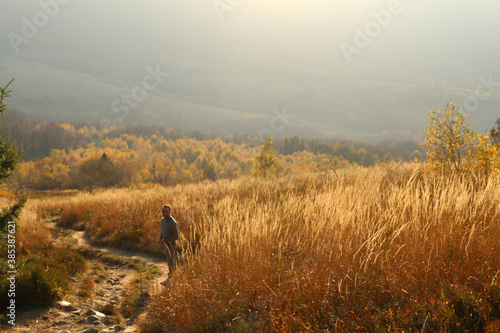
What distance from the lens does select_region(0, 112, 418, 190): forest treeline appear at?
8125cm

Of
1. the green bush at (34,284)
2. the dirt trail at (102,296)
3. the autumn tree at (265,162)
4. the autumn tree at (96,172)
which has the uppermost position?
the autumn tree at (265,162)

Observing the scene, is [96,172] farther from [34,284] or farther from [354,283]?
[354,283]

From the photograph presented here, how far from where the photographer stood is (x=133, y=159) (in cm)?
10375

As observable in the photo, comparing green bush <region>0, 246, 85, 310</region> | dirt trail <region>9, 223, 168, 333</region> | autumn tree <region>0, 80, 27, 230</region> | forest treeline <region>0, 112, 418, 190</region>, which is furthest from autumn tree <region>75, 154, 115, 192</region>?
autumn tree <region>0, 80, 27, 230</region>

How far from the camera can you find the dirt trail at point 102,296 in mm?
6059

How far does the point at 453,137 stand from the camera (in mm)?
8711

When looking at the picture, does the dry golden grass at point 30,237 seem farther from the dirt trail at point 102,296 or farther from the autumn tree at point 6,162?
the autumn tree at point 6,162

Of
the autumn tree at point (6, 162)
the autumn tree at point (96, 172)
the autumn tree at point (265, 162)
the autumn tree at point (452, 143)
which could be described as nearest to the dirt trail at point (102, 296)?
the autumn tree at point (6, 162)

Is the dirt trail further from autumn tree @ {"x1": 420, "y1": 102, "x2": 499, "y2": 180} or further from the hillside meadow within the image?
autumn tree @ {"x1": 420, "y1": 102, "x2": 499, "y2": 180}

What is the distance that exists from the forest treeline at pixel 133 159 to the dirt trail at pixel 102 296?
45619 mm

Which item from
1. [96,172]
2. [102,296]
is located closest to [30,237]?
[102,296]

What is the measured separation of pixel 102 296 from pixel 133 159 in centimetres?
10206

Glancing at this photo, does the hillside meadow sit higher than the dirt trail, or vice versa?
the hillside meadow

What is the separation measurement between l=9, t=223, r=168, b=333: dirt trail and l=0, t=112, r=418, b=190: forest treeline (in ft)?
150
